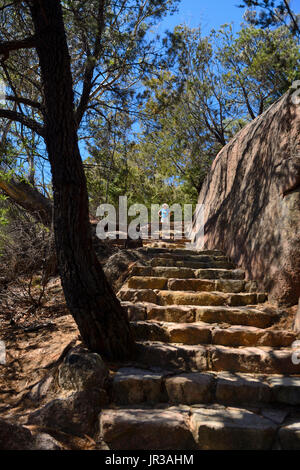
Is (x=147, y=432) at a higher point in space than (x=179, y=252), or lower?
lower

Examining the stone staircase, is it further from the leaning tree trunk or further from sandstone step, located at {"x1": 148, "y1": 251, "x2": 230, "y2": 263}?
sandstone step, located at {"x1": 148, "y1": 251, "x2": 230, "y2": 263}

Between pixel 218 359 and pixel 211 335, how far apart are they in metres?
0.33

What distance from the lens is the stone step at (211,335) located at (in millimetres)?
3139

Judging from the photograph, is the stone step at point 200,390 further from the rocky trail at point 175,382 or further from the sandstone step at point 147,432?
the sandstone step at point 147,432

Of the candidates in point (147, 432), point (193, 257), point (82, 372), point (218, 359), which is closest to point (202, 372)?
point (218, 359)

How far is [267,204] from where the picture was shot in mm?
4309

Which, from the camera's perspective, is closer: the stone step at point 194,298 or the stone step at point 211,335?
the stone step at point 211,335

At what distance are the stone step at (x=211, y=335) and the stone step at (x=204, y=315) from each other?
15cm

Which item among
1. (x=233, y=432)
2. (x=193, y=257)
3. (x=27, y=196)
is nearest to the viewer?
(x=233, y=432)

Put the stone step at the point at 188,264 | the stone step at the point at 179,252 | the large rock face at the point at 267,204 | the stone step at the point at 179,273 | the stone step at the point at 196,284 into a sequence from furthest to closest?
the stone step at the point at 179,252
the stone step at the point at 188,264
the stone step at the point at 179,273
the stone step at the point at 196,284
the large rock face at the point at 267,204

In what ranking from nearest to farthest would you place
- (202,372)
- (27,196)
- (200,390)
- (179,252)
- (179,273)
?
(200,390)
(202,372)
(179,273)
(179,252)
(27,196)

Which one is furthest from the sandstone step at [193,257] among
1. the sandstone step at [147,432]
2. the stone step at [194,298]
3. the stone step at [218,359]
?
the sandstone step at [147,432]

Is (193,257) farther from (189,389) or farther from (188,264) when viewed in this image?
(189,389)

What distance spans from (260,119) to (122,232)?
4241mm
